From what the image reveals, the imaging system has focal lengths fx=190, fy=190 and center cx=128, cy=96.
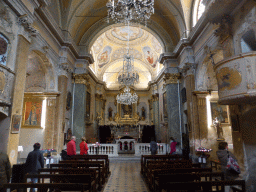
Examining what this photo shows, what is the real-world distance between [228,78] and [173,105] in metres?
7.12

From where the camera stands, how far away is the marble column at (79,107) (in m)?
11.1

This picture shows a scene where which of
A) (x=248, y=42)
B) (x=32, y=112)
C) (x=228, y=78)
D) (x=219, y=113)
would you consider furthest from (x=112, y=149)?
(x=248, y=42)

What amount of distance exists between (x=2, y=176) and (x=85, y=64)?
9468 millimetres

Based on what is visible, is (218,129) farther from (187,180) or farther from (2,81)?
(2,81)

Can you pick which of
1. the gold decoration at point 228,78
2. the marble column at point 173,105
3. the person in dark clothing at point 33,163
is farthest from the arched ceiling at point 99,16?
the person in dark clothing at point 33,163

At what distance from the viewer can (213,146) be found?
8.47m

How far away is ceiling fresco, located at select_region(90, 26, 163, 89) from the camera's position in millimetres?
16438

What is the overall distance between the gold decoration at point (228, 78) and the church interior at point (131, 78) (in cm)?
2

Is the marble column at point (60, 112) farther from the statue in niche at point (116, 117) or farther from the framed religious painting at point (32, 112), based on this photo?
the statue in niche at point (116, 117)

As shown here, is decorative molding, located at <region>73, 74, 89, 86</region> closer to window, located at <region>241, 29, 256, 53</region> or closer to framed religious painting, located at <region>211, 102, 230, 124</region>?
framed religious painting, located at <region>211, 102, 230, 124</region>

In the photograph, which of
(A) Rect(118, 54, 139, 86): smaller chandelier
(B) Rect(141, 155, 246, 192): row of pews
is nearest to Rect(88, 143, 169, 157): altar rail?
(A) Rect(118, 54, 139, 86): smaller chandelier

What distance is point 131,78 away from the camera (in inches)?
503

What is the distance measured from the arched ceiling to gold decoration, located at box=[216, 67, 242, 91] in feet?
21.0

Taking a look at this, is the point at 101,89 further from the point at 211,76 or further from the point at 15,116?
the point at 15,116
